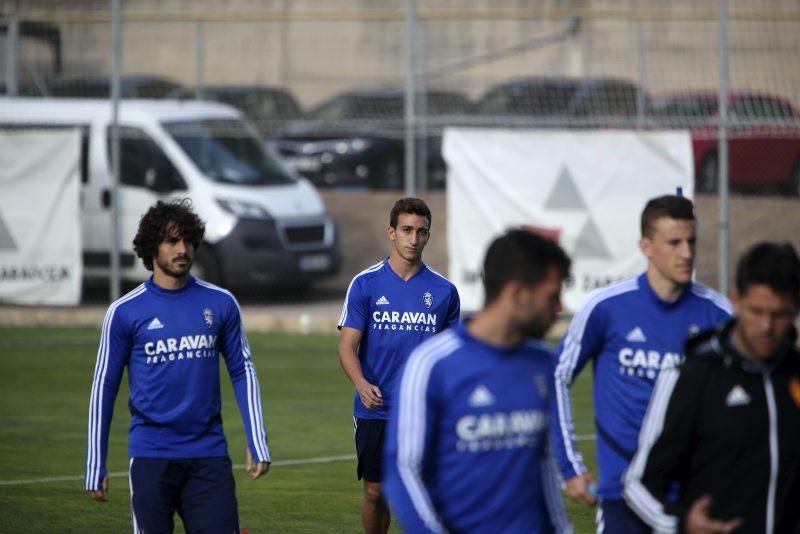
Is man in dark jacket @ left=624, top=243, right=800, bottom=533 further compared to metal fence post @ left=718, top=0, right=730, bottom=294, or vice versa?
metal fence post @ left=718, top=0, right=730, bottom=294

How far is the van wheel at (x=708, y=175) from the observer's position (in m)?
21.6

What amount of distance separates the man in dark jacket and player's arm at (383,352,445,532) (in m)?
0.75

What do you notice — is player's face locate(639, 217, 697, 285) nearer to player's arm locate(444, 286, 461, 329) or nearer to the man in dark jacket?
the man in dark jacket

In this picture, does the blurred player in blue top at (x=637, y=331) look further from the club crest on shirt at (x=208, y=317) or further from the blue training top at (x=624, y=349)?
the club crest on shirt at (x=208, y=317)

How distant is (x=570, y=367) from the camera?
19.3 ft

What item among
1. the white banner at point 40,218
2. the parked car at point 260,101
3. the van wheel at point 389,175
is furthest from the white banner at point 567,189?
the van wheel at point 389,175

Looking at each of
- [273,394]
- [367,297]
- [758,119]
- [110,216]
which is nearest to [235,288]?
[110,216]

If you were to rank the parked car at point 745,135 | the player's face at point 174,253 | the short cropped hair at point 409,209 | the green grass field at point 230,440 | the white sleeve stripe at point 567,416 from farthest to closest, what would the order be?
the parked car at point 745,135
the green grass field at point 230,440
the short cropped hair at point 409,209
the player's face at point 174,253
the white sleeve stripe at point 567,416

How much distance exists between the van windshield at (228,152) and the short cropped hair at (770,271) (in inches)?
598

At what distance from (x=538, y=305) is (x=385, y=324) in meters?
3.76

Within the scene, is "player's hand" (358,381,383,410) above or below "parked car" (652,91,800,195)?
below

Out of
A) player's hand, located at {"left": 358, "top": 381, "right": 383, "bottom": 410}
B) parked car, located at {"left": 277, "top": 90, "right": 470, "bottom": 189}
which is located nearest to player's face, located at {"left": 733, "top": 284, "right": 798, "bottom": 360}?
→ player's hand, located at {"left": 358, "top": 381, "right": 383, "bottom": 410}

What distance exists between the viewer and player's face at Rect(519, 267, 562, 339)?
4.49m

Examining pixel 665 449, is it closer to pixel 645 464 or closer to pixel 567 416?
pixel 645 464
